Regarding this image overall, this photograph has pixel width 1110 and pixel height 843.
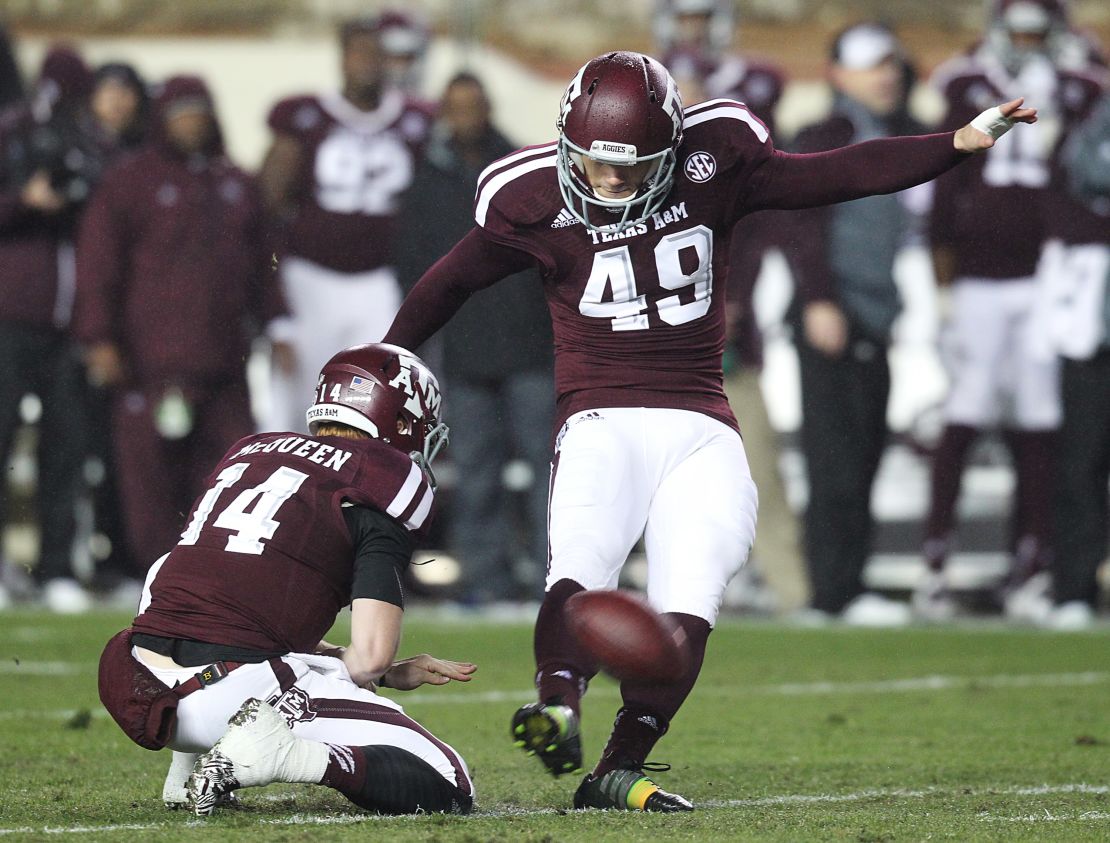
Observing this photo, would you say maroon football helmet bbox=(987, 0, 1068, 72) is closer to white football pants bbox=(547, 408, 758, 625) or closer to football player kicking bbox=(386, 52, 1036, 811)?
football player kicking bbox=(386, 52, 1036, 811)

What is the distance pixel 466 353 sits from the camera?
8.88 m

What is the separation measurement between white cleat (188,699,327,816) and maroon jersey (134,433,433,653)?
0.24 m

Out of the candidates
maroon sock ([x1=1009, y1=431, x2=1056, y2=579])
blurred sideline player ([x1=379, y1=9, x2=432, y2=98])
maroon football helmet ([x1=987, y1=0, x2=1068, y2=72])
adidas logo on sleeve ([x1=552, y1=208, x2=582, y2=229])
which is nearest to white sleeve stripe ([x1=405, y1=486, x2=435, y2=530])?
adidas logo on sleeve ([x1=552, y1=208, x2=582, y2=229])

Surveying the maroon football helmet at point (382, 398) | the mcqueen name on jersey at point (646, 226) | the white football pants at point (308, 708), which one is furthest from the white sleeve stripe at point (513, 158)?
the white football pants at point (308, 708)

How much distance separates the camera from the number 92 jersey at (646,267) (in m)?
4.69

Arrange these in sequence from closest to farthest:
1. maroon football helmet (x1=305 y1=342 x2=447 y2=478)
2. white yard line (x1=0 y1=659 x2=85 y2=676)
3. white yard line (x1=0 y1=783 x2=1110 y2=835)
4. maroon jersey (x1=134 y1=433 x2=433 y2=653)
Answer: white yard line (x1=0 y1=783 x2=1110 y2=835)
maroon jersey (x1=134 y1=433 x2=433 y2=653)
maroon football helmet (x1=305 y1=342 x2=447 y2=478)
white yard line (x1=0 y1=659 x2=85 y2=676)

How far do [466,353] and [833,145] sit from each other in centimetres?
179

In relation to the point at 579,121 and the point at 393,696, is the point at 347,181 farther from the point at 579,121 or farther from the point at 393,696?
the point at 579,121

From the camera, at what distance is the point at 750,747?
18.2ft

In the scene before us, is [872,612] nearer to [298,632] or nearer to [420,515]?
[420,515]

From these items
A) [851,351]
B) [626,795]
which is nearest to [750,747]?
[626,795]

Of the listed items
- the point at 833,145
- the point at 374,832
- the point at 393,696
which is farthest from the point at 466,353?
the point at 374,832

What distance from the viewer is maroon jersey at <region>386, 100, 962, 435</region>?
4.68 m

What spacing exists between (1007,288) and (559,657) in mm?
5322
